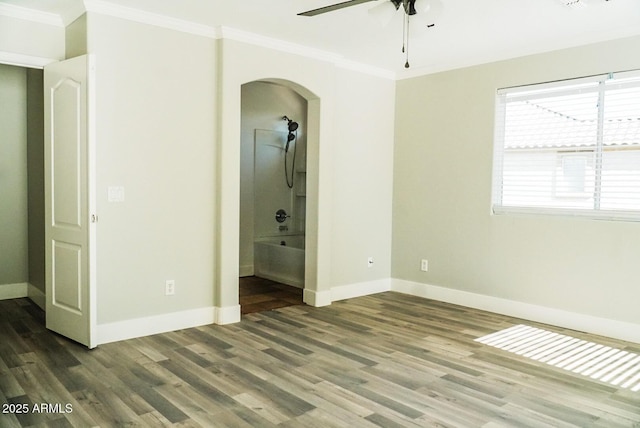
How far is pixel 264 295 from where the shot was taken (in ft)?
17.8

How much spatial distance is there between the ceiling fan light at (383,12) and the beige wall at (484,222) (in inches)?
91.1

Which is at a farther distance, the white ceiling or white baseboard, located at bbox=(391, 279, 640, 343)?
white baseboard, located at bbox=(391, 279, 640, 343)

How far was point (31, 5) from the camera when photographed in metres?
3.65

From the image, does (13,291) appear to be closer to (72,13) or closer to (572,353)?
(72,13)

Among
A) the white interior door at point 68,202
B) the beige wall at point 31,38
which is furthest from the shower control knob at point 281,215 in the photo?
the beige wall at point 31,38

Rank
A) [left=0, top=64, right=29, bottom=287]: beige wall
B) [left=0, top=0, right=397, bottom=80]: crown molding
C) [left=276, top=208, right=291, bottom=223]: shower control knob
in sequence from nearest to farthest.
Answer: [left=0, top=0, right=397, bottom=80]: crown molding < [left=0, top=64, right=29, bottom=287]: beige wall < [left=276, top=208, right=291, bottom=223]: shower control knob

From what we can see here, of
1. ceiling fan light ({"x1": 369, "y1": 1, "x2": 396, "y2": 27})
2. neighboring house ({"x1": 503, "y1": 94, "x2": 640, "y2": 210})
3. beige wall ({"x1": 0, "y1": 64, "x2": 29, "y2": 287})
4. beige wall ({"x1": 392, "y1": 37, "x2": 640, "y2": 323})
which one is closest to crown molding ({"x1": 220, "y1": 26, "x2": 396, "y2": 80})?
beige wall ({"x1": 392, "y1": 37, "x2": 640, "y2": 323})

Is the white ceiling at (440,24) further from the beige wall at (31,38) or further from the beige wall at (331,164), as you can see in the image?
the beige wall at (331,164)

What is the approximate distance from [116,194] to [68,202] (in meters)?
0.35

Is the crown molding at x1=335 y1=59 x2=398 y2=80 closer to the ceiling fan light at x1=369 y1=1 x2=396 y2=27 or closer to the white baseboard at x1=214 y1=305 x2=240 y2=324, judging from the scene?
the ceiling fan light at x1=369 y1=1 x2=396 y2=27

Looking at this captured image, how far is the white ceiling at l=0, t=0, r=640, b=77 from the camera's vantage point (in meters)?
3.56

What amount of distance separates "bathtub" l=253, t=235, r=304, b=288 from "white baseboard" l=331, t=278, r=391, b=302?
26.7 inches

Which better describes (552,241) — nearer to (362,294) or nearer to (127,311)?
(362,294)

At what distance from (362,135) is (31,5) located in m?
3.29
